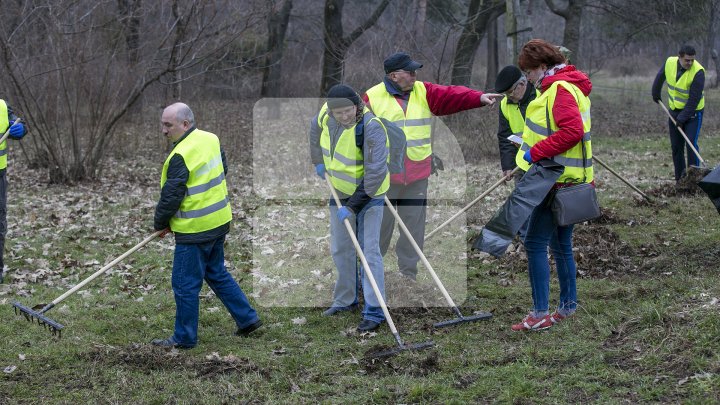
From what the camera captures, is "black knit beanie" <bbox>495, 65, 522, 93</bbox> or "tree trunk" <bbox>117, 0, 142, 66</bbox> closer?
"black knit beanie" <bbox>495, 65, 522, 93</bbox>

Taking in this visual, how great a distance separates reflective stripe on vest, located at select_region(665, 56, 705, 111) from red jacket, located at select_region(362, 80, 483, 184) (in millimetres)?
5809

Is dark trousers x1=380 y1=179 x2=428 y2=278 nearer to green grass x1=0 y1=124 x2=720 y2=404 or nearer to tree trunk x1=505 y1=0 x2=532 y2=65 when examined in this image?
green grass x1=0 y1=124 x2=720 y2=404

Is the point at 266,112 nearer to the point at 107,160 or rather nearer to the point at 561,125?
the point at 107,160

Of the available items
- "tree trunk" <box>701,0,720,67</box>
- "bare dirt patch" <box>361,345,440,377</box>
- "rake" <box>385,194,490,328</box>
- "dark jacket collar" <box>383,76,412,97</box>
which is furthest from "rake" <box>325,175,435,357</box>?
"tree trunk" <box>701,0,720,67</box>

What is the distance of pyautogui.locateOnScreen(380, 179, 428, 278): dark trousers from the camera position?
7.11 metres

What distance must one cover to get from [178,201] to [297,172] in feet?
28.5

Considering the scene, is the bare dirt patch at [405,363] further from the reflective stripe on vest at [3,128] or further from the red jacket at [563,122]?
the reflective stripe on vest at [3,128]

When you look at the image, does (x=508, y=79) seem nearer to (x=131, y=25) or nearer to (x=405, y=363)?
(x=405, y=363)

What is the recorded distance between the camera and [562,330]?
5863mm

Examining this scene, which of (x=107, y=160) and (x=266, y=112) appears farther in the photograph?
(x=266, y=112)

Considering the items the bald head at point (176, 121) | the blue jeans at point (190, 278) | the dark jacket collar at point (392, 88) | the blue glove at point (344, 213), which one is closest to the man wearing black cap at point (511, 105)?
the dark jacket collar at point (392, 88)

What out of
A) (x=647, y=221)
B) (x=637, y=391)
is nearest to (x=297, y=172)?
(x=647, y=221)

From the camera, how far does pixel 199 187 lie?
5.84 m

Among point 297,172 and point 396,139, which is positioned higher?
point 396,139
